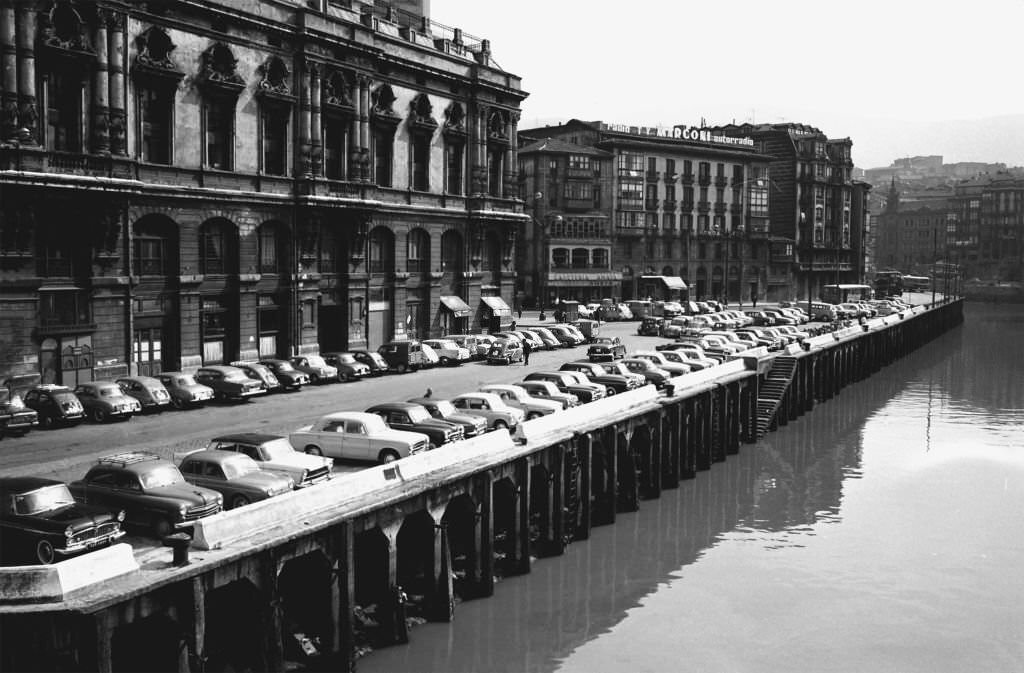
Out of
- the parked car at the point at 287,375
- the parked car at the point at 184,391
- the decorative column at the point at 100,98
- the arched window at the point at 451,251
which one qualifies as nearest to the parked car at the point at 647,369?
the parked car at the point at 287,375

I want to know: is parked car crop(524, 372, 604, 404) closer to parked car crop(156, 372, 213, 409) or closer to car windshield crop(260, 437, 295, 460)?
parked car crop(156, 372, 213, 409)

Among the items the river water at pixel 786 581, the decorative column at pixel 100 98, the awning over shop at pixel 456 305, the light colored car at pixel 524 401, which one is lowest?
the river water at pixel 786 581

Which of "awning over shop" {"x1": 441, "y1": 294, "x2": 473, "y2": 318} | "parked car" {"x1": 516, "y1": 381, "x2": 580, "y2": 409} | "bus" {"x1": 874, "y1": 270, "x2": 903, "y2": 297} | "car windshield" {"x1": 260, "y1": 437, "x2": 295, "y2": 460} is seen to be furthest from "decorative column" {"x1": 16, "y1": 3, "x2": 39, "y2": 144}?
"bus" {"x1": 874, "y1": 270, "x2": 903, "y2": 297}

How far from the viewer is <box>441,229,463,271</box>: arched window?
2926 inches

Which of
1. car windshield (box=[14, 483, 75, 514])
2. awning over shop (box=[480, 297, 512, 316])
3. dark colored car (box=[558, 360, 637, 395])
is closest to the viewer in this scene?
car windshield (box=[14, 483, 75, 514])

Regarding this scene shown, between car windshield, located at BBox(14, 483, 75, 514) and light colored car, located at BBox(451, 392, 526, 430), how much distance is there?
57.9 ft

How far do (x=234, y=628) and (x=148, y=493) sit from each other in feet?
12.1

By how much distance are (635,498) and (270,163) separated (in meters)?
30.7

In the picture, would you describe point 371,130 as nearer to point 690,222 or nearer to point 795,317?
point 795,317

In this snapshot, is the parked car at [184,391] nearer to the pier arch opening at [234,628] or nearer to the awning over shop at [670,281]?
the pier arch opening at [234,628]

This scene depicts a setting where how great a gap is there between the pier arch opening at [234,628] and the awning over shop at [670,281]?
102 meters

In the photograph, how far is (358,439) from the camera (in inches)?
1272

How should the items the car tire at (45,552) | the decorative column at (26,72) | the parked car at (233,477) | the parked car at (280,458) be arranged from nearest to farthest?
the car tire at (45,552), the parked car at (233,477), the parked car at (280,458), the decorative column at (26,72)

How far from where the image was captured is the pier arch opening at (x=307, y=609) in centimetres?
2300
